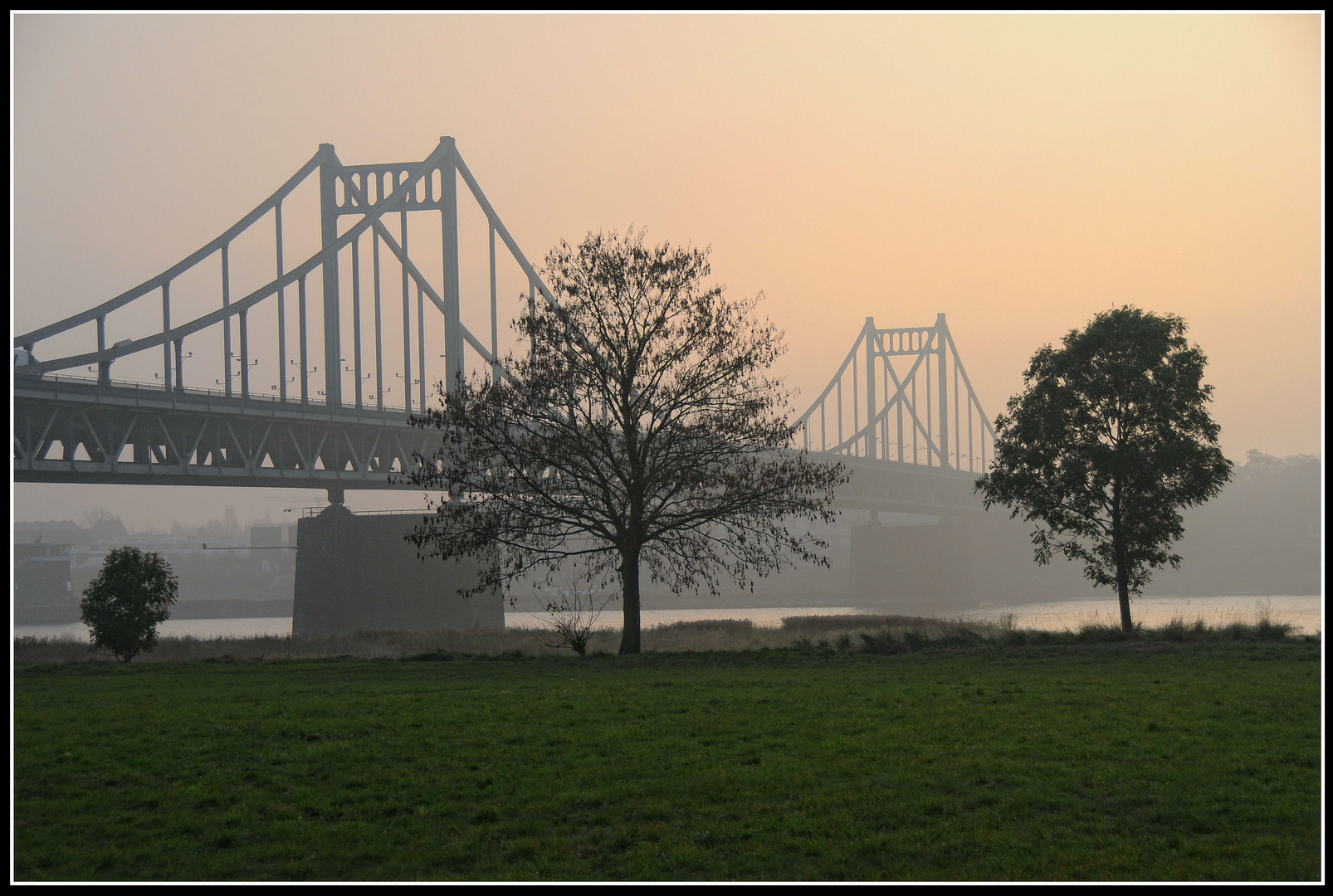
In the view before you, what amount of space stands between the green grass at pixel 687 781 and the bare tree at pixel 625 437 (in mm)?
6820

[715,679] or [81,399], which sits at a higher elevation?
[81,399]

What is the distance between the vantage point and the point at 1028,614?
193ft

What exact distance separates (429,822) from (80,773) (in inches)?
157

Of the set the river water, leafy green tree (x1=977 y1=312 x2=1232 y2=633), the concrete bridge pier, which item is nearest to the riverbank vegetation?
leafy green tree (x1=977 y1=312 x2=1232 y2=633)

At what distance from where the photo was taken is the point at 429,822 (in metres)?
8.57

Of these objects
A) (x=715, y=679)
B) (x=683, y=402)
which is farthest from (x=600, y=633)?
(x=715, y=679)

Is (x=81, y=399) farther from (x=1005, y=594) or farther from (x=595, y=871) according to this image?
(x=1005, y=594)

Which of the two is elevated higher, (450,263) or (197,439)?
(450,263)

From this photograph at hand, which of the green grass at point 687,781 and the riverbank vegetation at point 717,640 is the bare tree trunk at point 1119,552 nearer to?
the riverbank vegetation at point 717,640

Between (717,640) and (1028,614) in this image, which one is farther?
(1028,614)

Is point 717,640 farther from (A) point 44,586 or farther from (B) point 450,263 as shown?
(A) point 44,586

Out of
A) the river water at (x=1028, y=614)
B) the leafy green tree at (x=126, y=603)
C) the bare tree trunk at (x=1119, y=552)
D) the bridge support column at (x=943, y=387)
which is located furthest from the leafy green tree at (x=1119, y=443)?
the bridge support column at (x=943, y=387)

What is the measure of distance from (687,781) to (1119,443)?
61.7ft

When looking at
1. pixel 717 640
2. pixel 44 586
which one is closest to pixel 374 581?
pixel 717 640
